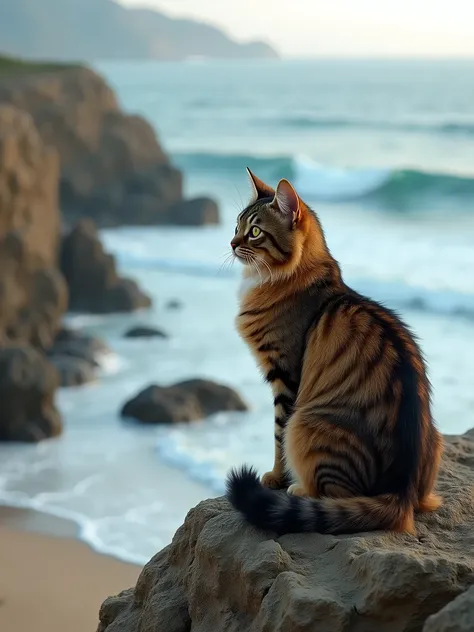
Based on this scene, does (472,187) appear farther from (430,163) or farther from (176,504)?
(176,504)

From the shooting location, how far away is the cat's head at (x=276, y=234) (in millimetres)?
4762

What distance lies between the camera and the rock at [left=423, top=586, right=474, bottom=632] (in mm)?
3037

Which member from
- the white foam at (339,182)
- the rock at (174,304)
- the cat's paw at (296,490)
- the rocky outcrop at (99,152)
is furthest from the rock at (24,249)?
the white foam at (339,182)

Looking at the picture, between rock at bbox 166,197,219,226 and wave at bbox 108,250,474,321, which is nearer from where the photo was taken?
wave at bbox 108,250,474,321

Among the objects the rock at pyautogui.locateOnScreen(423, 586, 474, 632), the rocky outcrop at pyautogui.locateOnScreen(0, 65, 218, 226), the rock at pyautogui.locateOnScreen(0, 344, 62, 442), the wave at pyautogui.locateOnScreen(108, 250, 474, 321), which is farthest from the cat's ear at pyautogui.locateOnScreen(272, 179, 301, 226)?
the rocky outcrop at pyautogui.locateOnScreen(0, 65, 218, 226)

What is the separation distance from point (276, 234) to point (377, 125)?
140 ft

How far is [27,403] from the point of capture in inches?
450

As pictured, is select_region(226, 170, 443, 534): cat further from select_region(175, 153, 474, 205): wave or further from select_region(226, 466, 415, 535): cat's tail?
select_region(175, 153, 474, 205): wave

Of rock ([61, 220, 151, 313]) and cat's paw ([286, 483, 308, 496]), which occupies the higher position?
rock ([61, 220, 151, 313])

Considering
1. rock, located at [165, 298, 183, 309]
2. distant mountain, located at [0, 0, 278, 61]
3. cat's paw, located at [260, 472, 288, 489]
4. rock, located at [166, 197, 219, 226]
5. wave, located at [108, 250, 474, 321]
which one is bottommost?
cat's paw, located at [260, 472, 288, 489]

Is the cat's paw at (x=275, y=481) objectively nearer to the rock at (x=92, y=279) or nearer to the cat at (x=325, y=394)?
the cat at (x=325, y=394)

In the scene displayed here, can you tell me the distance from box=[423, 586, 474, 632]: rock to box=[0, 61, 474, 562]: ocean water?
5.25 m

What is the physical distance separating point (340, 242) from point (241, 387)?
11.0 m

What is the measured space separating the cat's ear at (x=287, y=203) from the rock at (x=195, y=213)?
22102 mm
